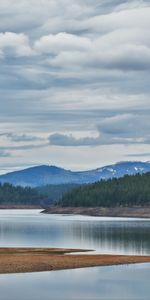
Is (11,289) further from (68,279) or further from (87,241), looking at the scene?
(87,241)

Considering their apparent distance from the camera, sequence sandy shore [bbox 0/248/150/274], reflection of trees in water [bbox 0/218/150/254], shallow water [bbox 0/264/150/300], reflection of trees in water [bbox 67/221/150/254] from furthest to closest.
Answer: reflection of trees in water [bbox 0/218/150/254] → reflection of trees in water [bbox 67/221/150/254] → sandy shore [bbox 0/248/150/274] → shallow water [bbox 0/264/150/300]

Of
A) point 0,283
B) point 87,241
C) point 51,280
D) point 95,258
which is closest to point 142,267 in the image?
point 95,258

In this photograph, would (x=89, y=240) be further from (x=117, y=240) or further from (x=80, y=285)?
(x=80, y=285)

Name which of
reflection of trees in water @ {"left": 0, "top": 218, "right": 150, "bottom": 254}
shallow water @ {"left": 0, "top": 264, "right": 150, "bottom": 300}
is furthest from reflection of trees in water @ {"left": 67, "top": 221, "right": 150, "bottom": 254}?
shallow water @ {"left": 0, "top": 264, "right": 150, "bottom": 300}

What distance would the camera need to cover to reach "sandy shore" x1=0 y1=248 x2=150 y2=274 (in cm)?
8081

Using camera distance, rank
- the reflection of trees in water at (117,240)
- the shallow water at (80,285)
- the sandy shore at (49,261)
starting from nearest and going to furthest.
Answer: the shallow water at (80,285) < the sandy shore at (49,261) < the reflection of trees in water at (117,240)

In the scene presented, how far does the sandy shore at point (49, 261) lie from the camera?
265ft

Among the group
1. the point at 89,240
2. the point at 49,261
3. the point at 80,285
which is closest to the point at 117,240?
the point at 89,240

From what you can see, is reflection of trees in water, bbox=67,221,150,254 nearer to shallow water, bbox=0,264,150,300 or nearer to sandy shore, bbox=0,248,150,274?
sandy shore, bbox=0,248,150,274

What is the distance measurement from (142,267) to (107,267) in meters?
4.64

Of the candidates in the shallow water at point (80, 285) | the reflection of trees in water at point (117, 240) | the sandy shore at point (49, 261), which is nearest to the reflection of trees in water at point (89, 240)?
the reflection of trees in water at point (117, 240)

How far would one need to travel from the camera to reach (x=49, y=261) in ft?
284

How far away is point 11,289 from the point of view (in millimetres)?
63562

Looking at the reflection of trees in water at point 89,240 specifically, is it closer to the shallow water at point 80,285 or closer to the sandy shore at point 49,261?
the sandy shore at point 49,261
